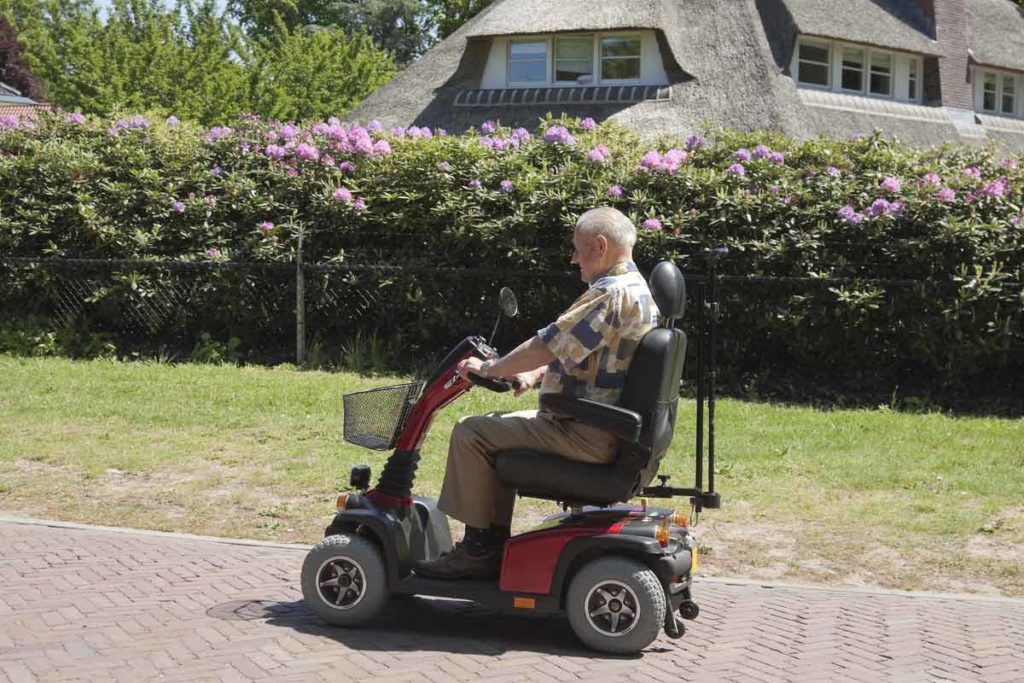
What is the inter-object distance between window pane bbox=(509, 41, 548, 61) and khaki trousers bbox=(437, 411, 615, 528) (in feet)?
82.1

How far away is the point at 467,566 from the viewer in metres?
5.53

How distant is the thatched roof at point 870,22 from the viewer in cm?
3053

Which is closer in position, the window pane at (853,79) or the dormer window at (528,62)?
the dormer window at (528,62)

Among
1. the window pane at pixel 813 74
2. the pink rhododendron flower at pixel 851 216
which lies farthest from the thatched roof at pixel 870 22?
the pink rhododendron flower at pixel 851 216

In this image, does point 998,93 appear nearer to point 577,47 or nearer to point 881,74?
point 881,74

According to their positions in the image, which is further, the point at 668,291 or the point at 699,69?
the point at 699,69

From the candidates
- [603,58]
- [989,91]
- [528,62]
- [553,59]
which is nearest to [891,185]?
[603,58]

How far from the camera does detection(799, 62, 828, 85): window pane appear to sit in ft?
Result: 102

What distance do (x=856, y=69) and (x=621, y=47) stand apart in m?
6.83

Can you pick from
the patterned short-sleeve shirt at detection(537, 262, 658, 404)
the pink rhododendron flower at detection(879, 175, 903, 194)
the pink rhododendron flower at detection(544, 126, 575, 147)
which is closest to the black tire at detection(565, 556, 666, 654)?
the patterned short-sleeve shirt at detection(537, 262, 658, 404)

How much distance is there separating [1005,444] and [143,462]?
6306 millimetres

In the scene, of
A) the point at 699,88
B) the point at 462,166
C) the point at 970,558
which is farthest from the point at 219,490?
the point at 699,88

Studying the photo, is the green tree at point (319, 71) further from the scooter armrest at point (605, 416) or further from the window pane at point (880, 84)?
the scooter armrest at point (605, 416)

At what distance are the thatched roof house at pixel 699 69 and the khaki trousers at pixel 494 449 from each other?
22.1 m
